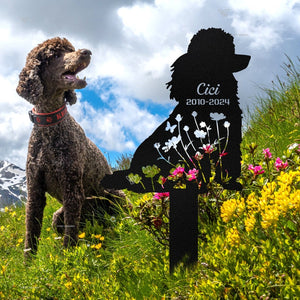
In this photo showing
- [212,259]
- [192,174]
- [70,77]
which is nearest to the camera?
[212,259]

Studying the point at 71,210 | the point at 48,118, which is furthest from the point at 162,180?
the point at 48,118

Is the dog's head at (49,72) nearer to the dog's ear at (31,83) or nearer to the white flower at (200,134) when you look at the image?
the dog's ear at (31,83)

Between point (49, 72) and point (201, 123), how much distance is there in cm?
204

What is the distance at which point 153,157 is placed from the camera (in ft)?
12.3

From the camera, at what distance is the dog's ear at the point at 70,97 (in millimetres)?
4922

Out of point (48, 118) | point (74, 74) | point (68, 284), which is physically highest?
point (74, 74)

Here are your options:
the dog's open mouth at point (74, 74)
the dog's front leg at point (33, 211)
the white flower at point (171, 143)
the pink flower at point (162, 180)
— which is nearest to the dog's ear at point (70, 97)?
the dog's open mouth at point (74, 74)

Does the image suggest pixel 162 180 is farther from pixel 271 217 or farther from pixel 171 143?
pixel 271 217

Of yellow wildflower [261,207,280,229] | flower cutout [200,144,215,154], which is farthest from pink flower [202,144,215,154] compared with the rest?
yellow wildflower [261,207,280,229]

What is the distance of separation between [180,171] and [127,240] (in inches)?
45.5

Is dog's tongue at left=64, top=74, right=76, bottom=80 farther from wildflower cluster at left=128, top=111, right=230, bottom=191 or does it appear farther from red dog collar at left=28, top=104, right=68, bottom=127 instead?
wildflower cluster at left=128, top=111, right=230, bottom=191

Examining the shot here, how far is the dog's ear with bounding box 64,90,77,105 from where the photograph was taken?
492 cm

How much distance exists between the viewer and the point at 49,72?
4656 mm

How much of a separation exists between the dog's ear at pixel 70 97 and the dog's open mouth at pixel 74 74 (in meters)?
0.35
